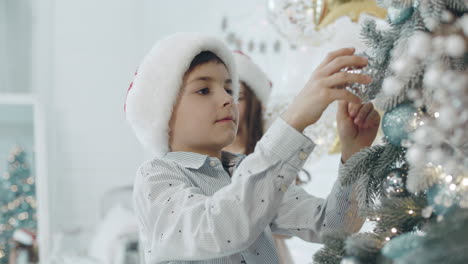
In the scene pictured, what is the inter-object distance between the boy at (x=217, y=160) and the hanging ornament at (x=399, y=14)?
7cm

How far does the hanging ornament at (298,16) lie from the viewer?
1.53 metres

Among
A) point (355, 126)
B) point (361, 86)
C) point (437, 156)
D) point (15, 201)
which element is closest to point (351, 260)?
point (437, 156)

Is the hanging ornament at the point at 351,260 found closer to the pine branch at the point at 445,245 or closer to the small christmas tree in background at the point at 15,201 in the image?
the pine branch at the point at 445,245

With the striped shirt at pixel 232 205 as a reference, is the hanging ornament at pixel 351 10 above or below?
above

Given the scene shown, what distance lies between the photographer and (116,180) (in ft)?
13.2

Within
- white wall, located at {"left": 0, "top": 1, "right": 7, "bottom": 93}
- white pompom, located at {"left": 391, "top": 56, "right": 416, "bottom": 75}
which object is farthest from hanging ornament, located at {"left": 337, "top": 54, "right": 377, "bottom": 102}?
white wall, located at {"left": 0, "top": 1, "right": 7, "bottom": 93}

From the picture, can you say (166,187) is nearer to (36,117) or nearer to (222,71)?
→ (222,71)

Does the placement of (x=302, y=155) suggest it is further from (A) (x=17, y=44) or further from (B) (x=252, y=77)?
(A) (x=17, y=44)

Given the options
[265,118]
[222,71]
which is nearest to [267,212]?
[222,71]

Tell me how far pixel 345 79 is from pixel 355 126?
198mm

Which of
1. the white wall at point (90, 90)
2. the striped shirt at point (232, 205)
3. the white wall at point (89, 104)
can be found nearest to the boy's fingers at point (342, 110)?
the striped shirt at point (232, 205)

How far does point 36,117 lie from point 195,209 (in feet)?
10.4

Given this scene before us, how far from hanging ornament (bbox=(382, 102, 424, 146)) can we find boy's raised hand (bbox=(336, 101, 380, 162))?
212 millimetres

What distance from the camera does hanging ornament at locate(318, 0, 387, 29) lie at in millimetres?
1289
